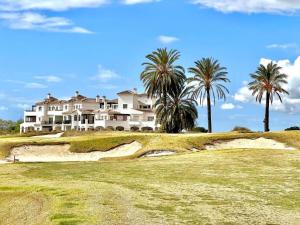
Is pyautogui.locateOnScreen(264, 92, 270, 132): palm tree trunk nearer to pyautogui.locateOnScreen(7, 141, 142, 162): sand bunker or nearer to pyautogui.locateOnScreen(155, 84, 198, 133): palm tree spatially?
pyautogui.locateOnScreen(155, 84, 198, 133): palm tree

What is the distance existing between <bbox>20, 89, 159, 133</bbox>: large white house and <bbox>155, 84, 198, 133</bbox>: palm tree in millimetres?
33001

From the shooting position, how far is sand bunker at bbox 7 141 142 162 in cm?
6525

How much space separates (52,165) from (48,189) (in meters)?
14.7

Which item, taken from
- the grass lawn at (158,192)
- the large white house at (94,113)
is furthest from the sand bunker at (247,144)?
the large white house at (94,113)

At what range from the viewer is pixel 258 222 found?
72.8 feet

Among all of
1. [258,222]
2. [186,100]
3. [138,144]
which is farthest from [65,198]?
[186,100]

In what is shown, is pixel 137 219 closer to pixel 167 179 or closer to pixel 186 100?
pixel 167 179

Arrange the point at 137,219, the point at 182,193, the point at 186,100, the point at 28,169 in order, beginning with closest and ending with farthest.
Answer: the point at 137,219 < the point at 182,193 < the point at 28,169 < the point at 186,100

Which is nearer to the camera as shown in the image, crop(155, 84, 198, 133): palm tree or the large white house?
crop(155, 84, 198, 133): palm tree

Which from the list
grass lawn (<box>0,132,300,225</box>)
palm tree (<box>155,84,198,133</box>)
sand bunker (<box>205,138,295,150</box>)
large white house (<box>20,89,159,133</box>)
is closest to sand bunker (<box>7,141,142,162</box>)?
sand bunker (<box>205,138,295,150</box>)

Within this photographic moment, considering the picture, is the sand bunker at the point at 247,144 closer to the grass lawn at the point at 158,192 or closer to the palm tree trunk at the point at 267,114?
the grass lawn at the point at 158,192

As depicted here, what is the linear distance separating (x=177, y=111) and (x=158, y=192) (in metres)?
83.7

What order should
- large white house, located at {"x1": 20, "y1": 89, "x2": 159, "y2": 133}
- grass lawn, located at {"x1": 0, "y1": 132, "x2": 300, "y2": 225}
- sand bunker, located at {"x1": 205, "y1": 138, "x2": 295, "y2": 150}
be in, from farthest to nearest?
1. large white house, located at {"x1": 20, "y1": 89, "x2": 159, "y2": 133}
2. sand bunker, located at {"x1": 205, "y1": 138, "x2": 295, "y2": 150}
3. grass lawn, located at {"x1": 0, "y1": 132, "x2": 300, "y2": 225}

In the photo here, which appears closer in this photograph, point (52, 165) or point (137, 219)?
point (137, 219)
